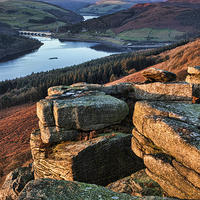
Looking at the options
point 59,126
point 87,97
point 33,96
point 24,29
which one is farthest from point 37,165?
point 24,29

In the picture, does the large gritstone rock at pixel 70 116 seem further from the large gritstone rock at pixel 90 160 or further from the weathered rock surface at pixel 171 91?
the weathered rock surface at pixel 171 91

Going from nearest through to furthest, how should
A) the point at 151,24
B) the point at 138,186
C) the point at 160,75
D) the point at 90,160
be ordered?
the point at 138,186 → the point at 90,160 → the point at 160,75 → the point at 151,24

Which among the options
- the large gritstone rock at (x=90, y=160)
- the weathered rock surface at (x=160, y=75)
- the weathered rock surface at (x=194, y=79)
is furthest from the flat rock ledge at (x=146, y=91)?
the large gritstone rock at (x=90, y=160)

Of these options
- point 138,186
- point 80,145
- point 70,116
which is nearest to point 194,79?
point 138,186

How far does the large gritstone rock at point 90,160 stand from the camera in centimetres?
897

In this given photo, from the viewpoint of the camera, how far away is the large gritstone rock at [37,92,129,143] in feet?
32.3

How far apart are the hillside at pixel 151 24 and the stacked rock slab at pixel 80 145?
383 feet

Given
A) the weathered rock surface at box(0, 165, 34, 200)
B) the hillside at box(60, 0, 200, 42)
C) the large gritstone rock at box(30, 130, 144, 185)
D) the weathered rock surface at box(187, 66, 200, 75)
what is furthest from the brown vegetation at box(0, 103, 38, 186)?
the hillside at box(60, 0, 200, 42)

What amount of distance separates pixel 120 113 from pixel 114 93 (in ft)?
11.8

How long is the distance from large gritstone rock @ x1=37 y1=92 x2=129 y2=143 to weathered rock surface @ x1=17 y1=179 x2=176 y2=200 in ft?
14.8

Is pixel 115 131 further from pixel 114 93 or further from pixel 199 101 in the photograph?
pixel 199 101

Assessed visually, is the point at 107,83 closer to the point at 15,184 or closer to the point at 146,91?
the point at 146,91

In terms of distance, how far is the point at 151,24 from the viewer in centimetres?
14350

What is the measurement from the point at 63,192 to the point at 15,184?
7525 millimetres
